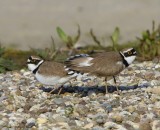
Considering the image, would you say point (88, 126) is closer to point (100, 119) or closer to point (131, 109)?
point (100, 119)

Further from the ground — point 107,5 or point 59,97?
point 59,97

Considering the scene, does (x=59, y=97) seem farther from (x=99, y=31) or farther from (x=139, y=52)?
(x=99, y=31)

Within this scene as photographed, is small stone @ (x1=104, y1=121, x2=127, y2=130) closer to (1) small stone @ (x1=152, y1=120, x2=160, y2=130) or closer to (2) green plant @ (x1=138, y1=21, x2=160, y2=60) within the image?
(1) small stone @ (x1=152, y1=120, x2=160, y2=130)

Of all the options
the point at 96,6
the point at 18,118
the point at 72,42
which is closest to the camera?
the point at 18,118

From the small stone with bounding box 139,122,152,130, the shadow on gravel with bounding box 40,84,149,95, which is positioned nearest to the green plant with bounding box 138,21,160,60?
the shadow on gravel with bounding box 40,84,149,95

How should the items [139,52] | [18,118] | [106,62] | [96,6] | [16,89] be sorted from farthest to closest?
[96,6] → [139,52] → [16,89] → [106,62] → [18,118]

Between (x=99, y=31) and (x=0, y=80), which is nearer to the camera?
(x=0, y=80)

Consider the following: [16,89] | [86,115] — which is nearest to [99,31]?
[16,89]
